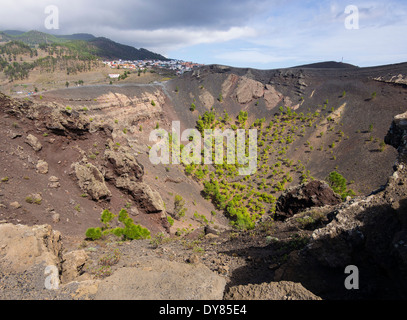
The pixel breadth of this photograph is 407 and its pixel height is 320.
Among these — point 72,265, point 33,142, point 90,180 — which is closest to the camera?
point 72,265

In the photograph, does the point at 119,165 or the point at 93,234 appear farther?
the point at 119,165

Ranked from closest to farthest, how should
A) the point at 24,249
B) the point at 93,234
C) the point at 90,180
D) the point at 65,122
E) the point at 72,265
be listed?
the point at 24,249 → the point at 72,265 → the point at 93,234 → the point at 90,180 → the point at 65,122

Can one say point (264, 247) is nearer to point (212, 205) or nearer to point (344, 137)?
point (212, 205)

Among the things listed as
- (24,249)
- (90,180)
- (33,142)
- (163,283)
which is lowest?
(163,283)

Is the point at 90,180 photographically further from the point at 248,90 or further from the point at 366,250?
the point at 248,90

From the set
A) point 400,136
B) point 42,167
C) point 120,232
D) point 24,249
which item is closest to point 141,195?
point 120,232

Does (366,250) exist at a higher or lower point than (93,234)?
higher

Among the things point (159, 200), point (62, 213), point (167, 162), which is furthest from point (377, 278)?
point (167, 162)
